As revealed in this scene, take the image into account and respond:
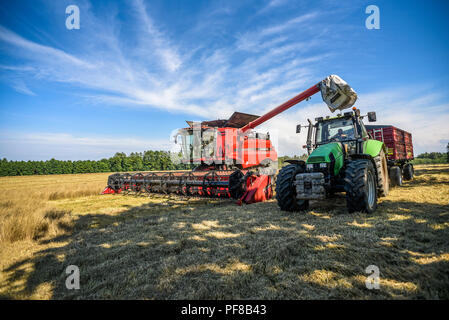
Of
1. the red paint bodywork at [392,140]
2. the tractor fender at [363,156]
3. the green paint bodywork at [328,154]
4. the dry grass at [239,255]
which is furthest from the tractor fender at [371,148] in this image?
the red paint bodywork at [392,140]

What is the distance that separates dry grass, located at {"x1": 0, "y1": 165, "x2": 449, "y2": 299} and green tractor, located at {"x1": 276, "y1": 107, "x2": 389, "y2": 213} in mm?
360

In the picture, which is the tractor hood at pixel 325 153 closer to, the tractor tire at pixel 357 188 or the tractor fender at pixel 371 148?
the tractor tire at pixel 357 188

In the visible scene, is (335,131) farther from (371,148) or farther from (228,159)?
(228,159)

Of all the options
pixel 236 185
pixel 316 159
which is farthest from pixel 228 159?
pixel 316 159

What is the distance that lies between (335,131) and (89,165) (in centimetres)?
4733

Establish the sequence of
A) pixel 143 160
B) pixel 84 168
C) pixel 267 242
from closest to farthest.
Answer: pixel 267 242, pixel 84 168, pixel 143 160

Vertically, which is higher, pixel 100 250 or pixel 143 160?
pixel 143 160

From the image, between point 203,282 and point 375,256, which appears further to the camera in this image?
point 375,256

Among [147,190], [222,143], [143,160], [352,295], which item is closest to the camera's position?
[352,295]

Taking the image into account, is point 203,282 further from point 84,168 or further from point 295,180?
point 84,168

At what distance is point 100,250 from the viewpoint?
3.09 m
